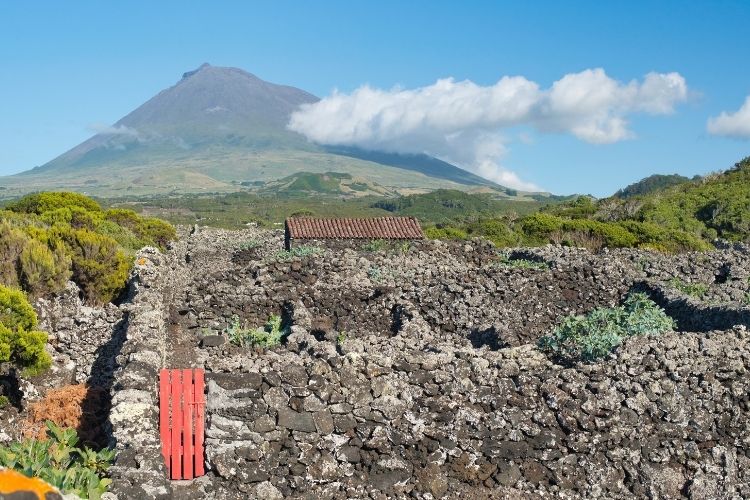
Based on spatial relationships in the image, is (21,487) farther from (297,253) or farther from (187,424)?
(297,253)

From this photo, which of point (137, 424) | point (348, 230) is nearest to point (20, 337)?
point (137, 424)

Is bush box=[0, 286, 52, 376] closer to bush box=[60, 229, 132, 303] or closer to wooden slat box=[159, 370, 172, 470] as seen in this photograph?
wooden slat box=[159, 370, 172, 470]

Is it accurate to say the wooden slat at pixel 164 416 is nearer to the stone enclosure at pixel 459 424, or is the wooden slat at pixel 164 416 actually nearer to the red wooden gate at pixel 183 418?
the red wooden gate at pixel 183 418

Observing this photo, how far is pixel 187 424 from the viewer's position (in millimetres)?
7605

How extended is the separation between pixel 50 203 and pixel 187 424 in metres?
31.8

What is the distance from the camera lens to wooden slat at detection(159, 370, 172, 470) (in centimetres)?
750

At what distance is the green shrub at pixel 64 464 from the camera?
6.30 m

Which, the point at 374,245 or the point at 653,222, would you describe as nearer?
the point at 374,245

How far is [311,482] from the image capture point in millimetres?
7734

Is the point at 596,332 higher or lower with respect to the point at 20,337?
higher

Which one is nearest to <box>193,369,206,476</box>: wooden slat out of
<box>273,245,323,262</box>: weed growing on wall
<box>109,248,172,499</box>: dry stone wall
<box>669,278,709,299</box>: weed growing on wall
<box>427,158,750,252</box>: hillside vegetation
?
<box>109,248,172,499</box>: dry stone wall

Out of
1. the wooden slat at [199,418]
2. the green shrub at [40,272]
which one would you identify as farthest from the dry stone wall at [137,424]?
the green shrub at [40,272]

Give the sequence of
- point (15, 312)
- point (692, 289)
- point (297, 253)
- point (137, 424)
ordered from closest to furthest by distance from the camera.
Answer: point (137, 424)
point (15, 312)
point (692, 289)
point (297, 253)

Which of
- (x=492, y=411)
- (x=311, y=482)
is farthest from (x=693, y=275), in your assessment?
(x=311, y=482)
